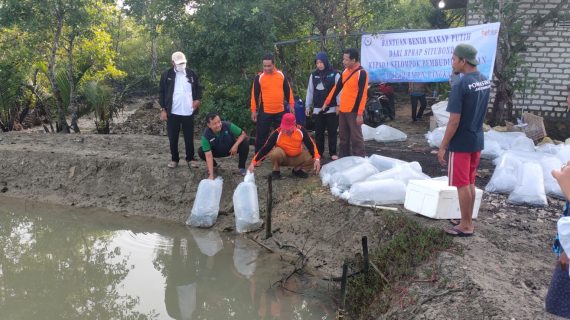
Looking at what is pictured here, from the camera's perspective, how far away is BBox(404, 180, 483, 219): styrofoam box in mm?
4223

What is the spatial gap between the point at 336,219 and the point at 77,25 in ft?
20.9

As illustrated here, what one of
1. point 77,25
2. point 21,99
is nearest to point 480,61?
point 77,25

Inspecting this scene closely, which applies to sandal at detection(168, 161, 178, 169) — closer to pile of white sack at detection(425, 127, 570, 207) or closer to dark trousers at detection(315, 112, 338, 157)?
dark trousers at detection(315, 112, 338, 157)

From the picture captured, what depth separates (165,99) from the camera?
6.10 m

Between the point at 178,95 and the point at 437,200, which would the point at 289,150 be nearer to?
the point at 178,95

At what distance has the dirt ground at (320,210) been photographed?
10.7ft

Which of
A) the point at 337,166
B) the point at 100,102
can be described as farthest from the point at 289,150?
the point at 100,102

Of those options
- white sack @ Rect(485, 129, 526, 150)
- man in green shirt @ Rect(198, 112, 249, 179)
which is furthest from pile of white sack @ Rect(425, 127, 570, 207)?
man in green shirt @ Rect(198, 112, 249, 179)

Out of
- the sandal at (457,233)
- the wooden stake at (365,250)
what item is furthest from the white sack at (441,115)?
the wooden stake at (365,250)

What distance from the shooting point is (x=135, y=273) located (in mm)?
4609

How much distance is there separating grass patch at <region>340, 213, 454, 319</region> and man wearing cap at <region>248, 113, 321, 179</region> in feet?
5.38

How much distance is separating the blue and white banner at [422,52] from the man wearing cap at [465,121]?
379 cm

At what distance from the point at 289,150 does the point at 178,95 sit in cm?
163

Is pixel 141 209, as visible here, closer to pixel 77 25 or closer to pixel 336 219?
pixel 336 219
